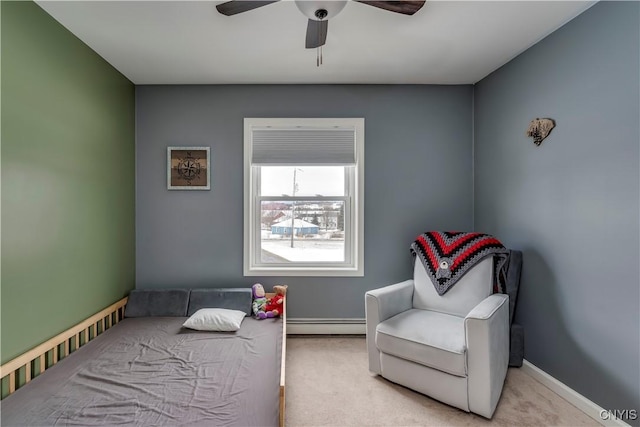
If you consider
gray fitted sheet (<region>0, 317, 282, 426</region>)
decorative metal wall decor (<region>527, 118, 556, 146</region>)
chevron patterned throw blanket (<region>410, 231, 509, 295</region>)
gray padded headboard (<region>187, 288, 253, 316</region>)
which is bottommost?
gray fitted sheet (<region>0, 317, 282, 426</region>)

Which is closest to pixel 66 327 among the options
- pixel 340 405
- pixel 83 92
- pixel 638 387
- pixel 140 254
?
pixel 140 254

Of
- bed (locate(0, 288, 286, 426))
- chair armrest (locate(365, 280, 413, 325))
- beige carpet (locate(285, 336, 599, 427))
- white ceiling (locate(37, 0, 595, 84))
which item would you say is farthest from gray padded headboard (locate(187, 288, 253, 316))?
white ceiling (locate(37, 0, 595, 84))

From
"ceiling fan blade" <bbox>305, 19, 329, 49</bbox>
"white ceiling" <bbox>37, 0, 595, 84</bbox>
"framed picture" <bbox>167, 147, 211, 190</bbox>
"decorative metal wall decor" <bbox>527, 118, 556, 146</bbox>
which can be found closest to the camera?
"ceiling fan blade" <bbox>305, 19, 329, 49</bbox>

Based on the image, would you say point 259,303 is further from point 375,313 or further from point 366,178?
point 366,178

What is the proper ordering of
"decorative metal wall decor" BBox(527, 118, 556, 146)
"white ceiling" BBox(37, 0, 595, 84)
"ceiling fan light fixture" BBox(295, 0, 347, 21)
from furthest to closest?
"decorative metal wall decor" BBox(527, 118, 556, 146) < "white ceiling" BBox(37, 0, 595, 84) < "ceiling fan light fixture" BBox(295, 0, 347, 21)

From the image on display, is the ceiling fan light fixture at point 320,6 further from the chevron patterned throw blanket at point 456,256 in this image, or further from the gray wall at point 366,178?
the chevron patterned throw blanket at point 456,256

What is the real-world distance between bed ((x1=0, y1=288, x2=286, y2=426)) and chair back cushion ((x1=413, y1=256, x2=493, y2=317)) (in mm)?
1261

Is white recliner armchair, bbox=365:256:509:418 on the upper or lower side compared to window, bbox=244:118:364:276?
lower

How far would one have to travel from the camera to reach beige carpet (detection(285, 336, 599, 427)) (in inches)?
71.4

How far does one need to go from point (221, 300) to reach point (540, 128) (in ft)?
9.64

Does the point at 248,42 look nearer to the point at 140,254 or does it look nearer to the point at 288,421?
the point at 140,254

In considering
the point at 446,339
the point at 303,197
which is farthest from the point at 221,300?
the point at 446,339

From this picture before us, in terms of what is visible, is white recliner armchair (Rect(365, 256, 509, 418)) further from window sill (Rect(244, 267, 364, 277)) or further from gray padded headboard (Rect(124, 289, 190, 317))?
gray padded headboard (Rect(124, 289, 190, 317))

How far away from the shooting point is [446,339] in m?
1.93
